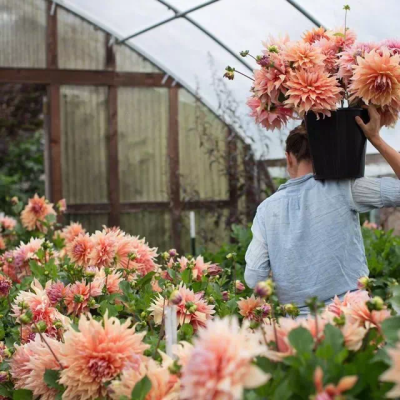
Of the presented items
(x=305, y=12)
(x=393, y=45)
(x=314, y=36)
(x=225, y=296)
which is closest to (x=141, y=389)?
(x=225, y=296)

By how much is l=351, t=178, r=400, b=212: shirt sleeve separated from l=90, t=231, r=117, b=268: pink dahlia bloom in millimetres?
776

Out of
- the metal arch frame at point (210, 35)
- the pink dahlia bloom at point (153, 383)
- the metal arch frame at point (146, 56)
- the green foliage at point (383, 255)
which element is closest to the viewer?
the pink dahlia bloom at point (153, 383)

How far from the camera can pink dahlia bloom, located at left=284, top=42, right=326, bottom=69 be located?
1.88 m

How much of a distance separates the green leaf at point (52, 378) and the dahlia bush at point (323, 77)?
0.86 m

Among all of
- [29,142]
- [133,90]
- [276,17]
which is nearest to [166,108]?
[133,90]

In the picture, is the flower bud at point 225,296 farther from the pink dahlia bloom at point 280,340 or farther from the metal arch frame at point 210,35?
the metal arch frame at point 210,35

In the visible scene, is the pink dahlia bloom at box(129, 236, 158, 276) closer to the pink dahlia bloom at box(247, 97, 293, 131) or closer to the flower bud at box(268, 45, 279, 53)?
the pink dahlia bloom at box(247, 97, 293, 131)

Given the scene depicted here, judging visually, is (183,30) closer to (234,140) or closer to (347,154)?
(234,140)

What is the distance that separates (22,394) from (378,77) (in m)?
1.12

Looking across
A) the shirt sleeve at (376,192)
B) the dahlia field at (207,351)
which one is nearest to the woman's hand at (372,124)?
the shirt sleeve at (376,192)

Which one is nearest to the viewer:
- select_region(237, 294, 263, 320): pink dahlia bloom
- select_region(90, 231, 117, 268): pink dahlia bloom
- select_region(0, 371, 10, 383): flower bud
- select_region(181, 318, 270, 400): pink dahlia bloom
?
select_region(181, 318, 270, 400): pink dahlia bloom

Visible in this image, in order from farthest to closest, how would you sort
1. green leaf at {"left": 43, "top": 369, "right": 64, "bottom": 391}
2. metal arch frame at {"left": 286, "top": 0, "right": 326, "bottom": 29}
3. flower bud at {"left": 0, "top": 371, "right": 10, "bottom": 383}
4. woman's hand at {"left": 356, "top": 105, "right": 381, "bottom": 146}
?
metal arch frame at {"left": 286, "top": 0, "right": 326, "bottom": 29} → woman's hand at {"left": 356, "top": 105, "right": 381, "bottom": 146} → flower bud at {"left": 0, "top": 371, "right": 10, "bottom": 383} → green leaf at {"left": 43, "top": 369, "right": 64, "bottom": 391}

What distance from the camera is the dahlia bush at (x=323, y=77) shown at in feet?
5.97

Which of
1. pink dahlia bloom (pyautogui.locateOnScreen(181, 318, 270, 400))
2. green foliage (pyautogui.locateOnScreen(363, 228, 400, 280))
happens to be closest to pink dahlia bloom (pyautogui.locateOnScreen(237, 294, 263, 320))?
pink dahlia bloom (pyautogui.locateOnScreen(181, 318, 270, 400))
